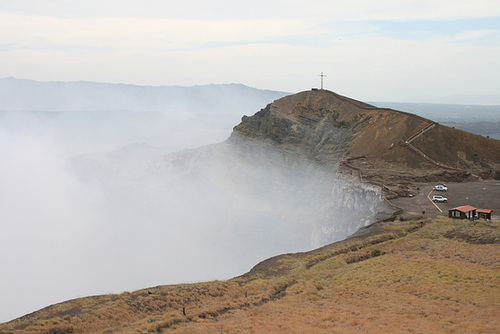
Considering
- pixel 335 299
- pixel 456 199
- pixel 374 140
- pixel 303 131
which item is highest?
pixel 303 131

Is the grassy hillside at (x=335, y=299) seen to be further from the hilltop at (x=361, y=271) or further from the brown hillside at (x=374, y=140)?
the brown hillside at (x=374, y=140)

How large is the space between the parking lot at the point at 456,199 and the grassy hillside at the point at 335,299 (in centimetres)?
845

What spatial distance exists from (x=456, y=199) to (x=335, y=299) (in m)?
25.5

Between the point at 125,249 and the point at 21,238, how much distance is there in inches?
1262

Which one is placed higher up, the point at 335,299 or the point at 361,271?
the point at 361,271

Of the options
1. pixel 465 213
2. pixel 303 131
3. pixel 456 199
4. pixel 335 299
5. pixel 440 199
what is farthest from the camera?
pixel 303 131

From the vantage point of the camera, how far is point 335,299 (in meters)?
19.4

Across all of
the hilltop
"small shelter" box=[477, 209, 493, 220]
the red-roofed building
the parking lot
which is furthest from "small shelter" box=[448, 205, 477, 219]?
the parking lot

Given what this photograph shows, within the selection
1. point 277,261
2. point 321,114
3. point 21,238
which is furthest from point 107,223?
point 277,261

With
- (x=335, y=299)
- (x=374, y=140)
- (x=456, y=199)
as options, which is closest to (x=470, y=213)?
(x=456, y=199)

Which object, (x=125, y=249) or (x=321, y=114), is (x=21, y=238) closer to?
(x=125, y=249)

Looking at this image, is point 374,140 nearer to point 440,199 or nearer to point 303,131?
point 303,131

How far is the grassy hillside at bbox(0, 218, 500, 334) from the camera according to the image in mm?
15820

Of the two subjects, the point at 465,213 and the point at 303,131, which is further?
the point at 303,131
